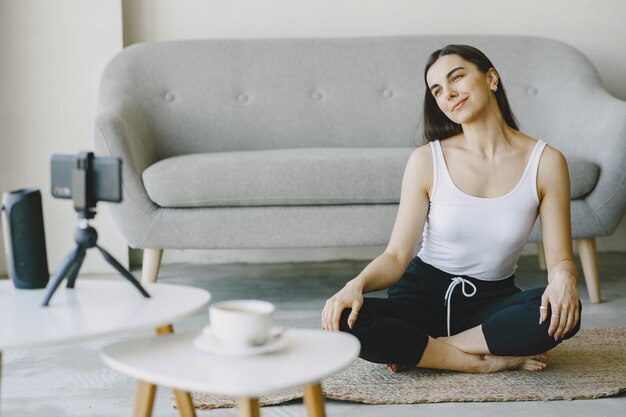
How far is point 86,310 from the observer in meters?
1.07

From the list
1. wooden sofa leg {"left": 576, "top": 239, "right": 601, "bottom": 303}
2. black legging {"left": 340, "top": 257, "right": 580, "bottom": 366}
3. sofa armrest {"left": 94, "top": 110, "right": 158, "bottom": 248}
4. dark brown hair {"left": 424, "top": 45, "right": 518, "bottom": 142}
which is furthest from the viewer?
wooden sofa leg {"left": 576, "top": 239, "right": 601, "bottom": 303}

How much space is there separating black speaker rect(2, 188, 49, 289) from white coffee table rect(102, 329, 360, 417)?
30 cm

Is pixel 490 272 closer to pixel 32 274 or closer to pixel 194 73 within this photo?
pixel 32 274

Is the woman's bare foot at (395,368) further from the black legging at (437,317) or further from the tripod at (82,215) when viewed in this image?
the tripod at (82,215)

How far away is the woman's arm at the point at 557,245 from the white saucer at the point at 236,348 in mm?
789

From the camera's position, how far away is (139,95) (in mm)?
2898

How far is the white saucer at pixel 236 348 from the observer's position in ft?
3.06

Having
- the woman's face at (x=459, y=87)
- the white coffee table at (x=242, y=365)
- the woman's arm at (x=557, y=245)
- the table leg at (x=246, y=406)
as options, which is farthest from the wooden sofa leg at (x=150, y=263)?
the table leg at (x=246, y=406)

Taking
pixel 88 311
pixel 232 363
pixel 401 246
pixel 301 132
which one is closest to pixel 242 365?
pixel 232 363

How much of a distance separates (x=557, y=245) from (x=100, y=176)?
39.7 inches

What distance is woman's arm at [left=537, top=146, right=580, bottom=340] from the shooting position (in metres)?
1.58

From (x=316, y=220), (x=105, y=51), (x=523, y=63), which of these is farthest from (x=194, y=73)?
(x=523, y=63)

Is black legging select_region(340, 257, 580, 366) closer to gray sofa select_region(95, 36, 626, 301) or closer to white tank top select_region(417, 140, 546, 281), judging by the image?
white tank top select_region(417, 140, 546, 281)

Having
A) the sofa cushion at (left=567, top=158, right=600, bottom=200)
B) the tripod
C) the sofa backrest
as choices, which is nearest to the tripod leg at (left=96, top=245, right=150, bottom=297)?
the tripod
